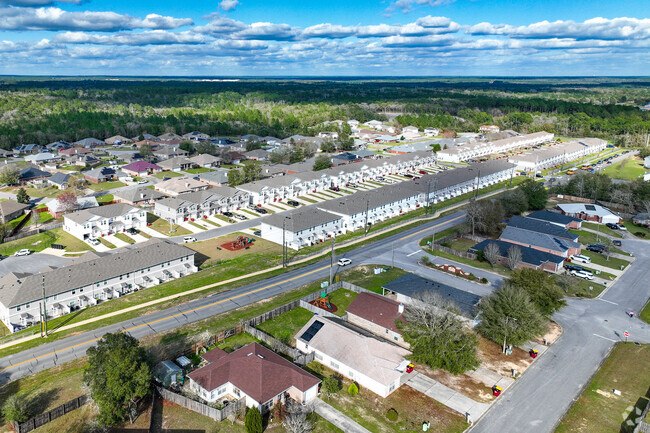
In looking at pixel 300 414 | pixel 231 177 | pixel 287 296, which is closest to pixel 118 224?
pixel 231 177

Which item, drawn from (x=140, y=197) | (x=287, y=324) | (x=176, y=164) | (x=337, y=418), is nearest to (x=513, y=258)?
(x=287, y=324)

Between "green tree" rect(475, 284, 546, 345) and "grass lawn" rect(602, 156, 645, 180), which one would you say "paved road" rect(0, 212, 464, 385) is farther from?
"grass lawn" rect(602, 156, 645, 180)

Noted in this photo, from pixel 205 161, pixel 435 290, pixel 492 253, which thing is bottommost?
pixel 492 253

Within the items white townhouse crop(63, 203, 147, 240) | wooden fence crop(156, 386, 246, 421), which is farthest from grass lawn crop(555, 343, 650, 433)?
white townhouse crop(63, 203, 147, 240)

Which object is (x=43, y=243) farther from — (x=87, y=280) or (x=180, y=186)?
(x=180, y=186)

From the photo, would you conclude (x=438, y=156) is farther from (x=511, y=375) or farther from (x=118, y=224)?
(x=511, y=375)

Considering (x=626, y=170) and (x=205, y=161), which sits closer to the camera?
A: (x=205, y=161)
